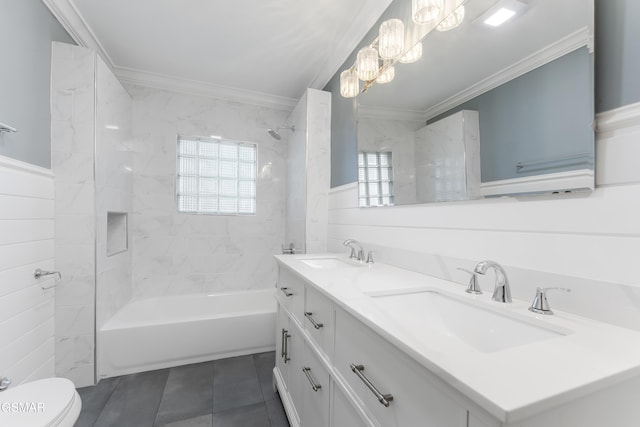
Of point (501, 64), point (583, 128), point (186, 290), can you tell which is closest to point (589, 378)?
point (583, 128)

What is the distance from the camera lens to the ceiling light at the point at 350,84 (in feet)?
6.36

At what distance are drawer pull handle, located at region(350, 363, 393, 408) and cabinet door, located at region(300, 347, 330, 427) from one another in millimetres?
274

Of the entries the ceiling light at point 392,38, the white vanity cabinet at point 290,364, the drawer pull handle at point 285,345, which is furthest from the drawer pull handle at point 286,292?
the ceiling light at point 392,38

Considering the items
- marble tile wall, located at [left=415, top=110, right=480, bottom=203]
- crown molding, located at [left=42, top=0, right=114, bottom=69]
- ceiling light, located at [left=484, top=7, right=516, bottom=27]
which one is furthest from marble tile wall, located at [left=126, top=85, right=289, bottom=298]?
ceiling light, located at [left=484, top=7, right=516, bottom=27]

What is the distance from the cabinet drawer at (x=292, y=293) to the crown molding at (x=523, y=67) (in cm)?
106

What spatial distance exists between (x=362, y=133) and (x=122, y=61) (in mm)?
2292

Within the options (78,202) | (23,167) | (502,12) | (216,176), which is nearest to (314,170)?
(216,176)

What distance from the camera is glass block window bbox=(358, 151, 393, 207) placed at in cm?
162

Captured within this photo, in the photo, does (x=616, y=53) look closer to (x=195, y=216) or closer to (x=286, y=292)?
(x=286, y=292)

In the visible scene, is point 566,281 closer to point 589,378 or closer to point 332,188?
point 589,378

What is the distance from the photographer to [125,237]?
2559 mm

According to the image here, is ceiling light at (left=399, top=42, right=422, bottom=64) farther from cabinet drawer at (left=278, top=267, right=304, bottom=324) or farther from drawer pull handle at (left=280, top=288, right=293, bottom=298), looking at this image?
drawer pull handle at (left=280, top=288, right=293, bottom=298)

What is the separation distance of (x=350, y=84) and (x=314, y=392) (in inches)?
74.6

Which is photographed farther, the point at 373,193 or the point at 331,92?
the point at 331,92
